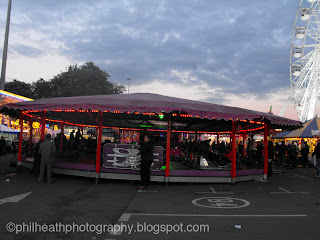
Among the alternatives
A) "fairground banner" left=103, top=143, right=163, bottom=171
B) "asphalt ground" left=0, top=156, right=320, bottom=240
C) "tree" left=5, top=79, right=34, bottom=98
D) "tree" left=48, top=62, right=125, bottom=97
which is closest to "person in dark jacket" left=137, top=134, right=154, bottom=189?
"asphalt ground" left=0, top=156, right=320, bottom=240

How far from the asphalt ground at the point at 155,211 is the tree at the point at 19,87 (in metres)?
46.2

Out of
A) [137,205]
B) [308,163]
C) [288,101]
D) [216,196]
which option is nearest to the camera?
[137,205]

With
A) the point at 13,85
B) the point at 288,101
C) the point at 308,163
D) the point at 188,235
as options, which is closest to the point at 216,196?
the point at 188,235

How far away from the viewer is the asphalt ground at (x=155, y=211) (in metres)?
4.88

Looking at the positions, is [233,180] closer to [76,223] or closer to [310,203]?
[310,203]

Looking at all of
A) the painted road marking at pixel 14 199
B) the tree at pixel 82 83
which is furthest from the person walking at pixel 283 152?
the tree at pixel 82 83

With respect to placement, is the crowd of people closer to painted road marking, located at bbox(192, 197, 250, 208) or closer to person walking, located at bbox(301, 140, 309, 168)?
person walking, located at bbox(301, 140, 309, 168)

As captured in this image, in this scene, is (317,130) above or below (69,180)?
above

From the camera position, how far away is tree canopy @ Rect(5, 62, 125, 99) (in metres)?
47.3

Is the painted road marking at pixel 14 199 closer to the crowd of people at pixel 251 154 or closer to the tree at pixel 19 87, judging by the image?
the crowd of people at pixel 251 154

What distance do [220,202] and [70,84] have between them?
46.7m

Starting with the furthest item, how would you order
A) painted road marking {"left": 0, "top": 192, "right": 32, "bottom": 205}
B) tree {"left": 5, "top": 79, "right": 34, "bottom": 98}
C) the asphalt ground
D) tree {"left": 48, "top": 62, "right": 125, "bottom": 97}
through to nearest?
tree {"left": 5, "top": 79, "right": 34, "bottom": 98}
tree {"left": 48, "top": 62, "right": 125, "bottom": 97}
painted road marking {"left": 0, "top": 192, "right": 32, "bottom": 205}
the asphalt ground

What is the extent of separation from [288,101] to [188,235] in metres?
40.8

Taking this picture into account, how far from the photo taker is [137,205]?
6.99 m
